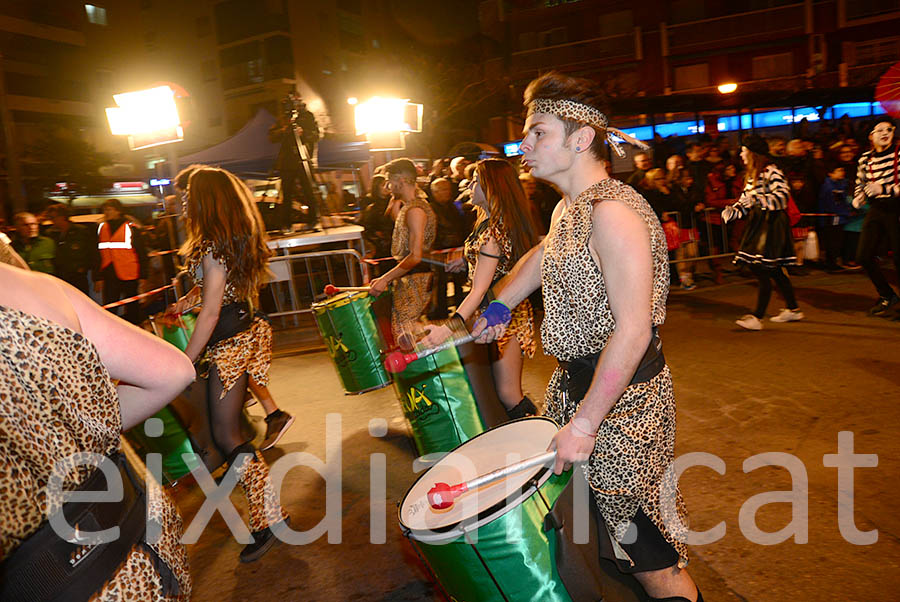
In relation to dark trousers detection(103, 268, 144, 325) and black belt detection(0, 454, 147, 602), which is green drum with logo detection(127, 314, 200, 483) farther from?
dark trousers detection(103, 268, 144, 325)

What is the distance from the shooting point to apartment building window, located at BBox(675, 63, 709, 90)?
112 feet

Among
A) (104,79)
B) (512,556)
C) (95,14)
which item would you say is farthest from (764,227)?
(95,14)

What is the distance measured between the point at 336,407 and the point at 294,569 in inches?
105

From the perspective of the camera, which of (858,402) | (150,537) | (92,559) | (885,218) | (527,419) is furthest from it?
(885,218)

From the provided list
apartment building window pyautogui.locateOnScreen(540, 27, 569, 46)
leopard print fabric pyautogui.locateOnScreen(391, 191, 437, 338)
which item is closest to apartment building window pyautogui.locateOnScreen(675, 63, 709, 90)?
apartment building window pyautogui.locateOnScreen(540, 27, 569, 46)

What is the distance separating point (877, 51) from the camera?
1198 inches

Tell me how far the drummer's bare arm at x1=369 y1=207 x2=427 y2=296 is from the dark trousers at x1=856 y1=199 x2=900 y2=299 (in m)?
Answer: 5.16

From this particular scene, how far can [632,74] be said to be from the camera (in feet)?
112

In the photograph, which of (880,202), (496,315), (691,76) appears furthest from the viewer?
(691,76)

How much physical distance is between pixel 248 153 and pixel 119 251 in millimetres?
7143

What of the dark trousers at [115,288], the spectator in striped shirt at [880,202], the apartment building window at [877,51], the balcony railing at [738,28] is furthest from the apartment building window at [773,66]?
the dark trousers at [115,288]

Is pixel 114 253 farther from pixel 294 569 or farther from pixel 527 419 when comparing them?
pixel 527 419

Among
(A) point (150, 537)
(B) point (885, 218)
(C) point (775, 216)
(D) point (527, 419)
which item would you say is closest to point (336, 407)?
(D) point (527, 419)

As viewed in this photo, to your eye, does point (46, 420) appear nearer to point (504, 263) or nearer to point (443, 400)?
point (443, 400)
